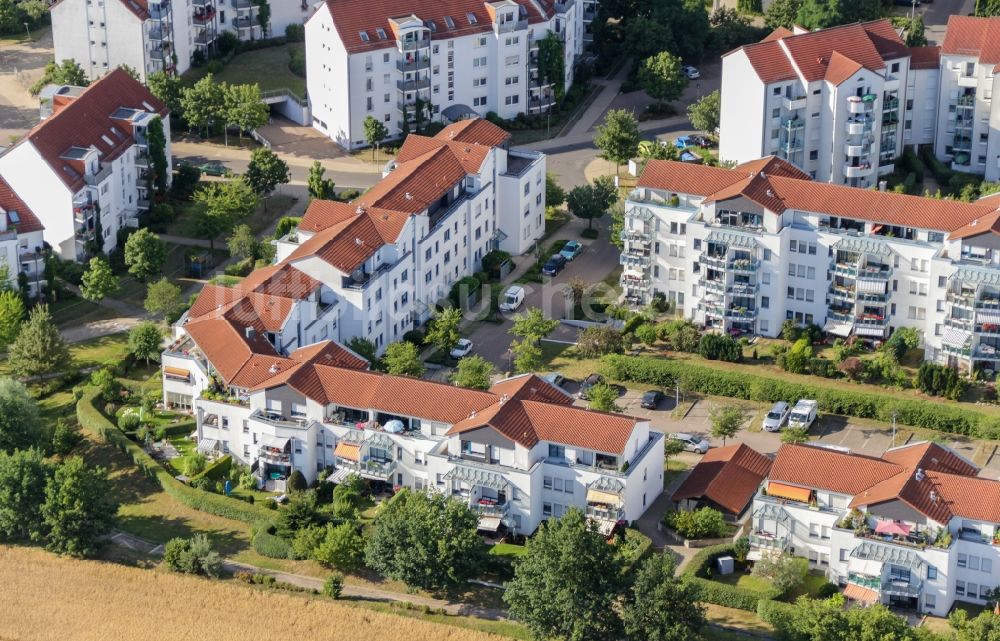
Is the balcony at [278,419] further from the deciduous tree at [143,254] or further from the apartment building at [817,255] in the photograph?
the apartment building at [817,255]

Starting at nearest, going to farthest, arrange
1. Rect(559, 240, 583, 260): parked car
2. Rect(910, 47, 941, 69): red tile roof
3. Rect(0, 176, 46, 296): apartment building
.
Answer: Rect(0, 176, 46, 296): apartment building → Rect(559, 240, 583, 260): parked car → Rect(910, 47, 941, 69): red tile roof

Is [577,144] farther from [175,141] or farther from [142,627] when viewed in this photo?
[142,627]

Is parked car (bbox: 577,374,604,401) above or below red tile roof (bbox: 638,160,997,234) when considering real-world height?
below

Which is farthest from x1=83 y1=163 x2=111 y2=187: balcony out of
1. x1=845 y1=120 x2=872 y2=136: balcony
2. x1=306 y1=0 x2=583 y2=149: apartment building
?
x1=845 y1=120 x2=872 y2=136: balcony

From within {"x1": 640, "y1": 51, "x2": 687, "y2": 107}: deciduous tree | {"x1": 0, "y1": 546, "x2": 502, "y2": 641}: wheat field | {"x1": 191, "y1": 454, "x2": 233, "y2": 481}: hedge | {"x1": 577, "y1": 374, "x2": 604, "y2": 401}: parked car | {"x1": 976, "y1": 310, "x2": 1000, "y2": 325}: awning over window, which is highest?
{"x1": 640, "y1": 51, "x2": 687, "y2": 107}: deciduous tree

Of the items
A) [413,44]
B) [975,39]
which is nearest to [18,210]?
[413,44]

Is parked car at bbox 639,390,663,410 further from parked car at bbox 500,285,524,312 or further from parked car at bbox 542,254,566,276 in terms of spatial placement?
parked car at bbox 542,254,566,276

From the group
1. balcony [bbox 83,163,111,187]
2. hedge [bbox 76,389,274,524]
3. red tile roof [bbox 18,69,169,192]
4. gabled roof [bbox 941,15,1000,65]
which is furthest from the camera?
gabled roof [bbox 941,15,1000,65]
